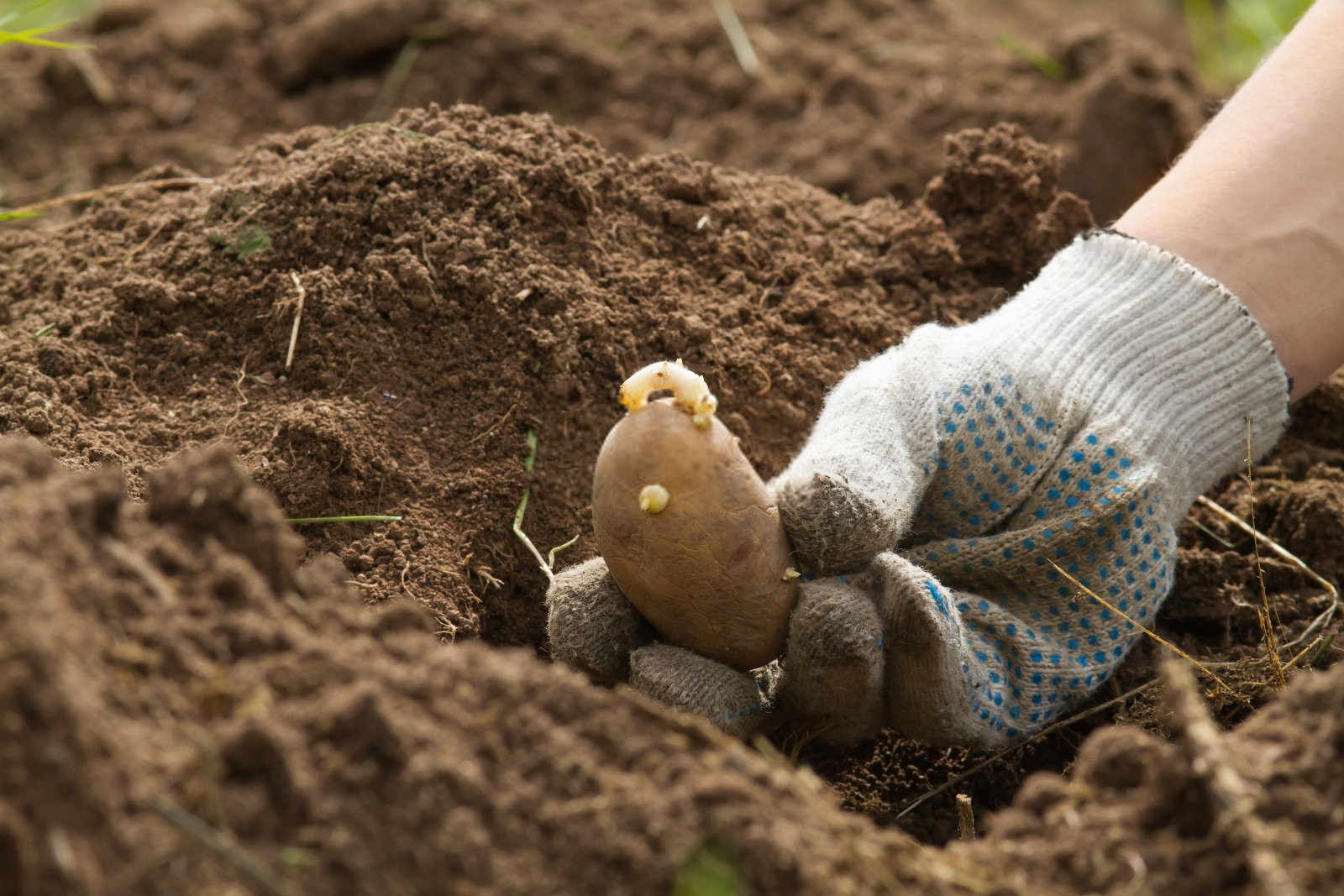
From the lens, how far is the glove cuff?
206 cm

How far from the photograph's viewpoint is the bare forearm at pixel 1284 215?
2.17m

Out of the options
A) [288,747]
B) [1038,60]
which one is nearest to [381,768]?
[288,747]

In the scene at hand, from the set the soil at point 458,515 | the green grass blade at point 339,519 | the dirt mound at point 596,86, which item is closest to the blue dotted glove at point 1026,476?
the soil at point 458,515

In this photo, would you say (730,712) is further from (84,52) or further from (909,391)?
(84,52)

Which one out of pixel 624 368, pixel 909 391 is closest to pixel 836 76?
pixel 624 368

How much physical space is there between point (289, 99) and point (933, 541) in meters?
2.70

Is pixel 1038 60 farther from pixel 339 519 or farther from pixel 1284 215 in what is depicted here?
pixel 339 519

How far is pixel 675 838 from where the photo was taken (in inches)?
48.7

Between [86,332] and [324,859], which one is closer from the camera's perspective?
[324,859]

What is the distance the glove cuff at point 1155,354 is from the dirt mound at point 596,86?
1.37m

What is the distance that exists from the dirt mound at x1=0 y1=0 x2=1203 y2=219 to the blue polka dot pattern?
1.66 meters

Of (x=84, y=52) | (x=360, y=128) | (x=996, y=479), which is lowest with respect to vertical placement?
(x=84, y=52)

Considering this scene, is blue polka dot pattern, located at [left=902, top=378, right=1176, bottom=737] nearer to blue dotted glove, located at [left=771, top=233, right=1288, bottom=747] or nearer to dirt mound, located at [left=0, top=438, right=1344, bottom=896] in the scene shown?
blue dotted glove, located at [left=771, top=233, right=1288, bottom=747]

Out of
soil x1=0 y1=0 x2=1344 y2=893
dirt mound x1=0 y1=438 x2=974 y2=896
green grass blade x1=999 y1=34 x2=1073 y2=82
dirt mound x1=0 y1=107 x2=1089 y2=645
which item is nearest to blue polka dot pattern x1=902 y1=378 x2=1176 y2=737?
soil x1=0 y1=0 x2=1344 y2=893
